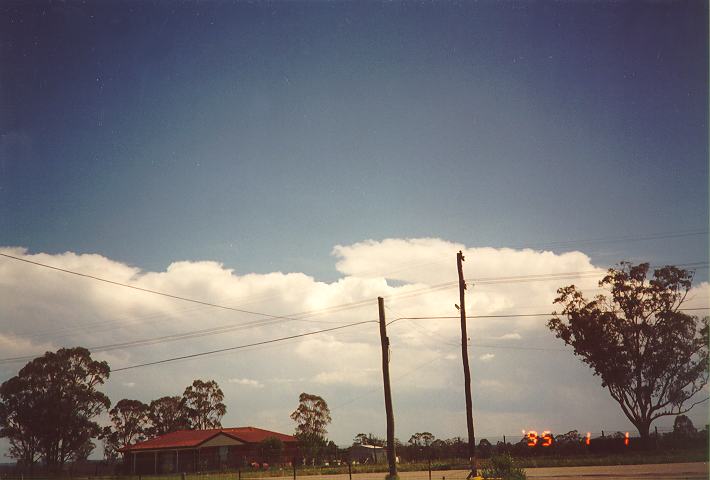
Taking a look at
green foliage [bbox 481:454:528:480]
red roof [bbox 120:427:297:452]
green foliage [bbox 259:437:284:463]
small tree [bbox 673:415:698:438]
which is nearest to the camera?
green foliage [bbox 481:454:528:480]

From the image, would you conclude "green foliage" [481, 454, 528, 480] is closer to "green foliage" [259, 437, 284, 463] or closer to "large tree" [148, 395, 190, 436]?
"green foliage" [259, 437, 284, 463]

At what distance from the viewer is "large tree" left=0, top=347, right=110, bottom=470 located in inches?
2859

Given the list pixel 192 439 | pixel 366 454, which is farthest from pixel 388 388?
pixel 366 454

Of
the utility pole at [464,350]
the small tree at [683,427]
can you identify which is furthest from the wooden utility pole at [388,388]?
the small tree at [683,427]

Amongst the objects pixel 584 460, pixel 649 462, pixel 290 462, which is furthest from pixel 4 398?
pixel 649 462

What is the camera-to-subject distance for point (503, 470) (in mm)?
23766

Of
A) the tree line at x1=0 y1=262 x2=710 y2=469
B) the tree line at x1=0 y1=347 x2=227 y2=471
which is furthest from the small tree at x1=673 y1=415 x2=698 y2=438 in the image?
the tree line at x1=0 y1=347 x2=227 y2=471

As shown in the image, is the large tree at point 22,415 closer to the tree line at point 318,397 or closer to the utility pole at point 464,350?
the tree line at point 318,397

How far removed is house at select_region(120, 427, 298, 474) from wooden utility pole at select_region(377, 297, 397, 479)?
1530 inches

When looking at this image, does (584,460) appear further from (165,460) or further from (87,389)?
(87,389)

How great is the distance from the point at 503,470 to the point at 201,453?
51440 mm

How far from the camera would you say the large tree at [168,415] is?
314 ft

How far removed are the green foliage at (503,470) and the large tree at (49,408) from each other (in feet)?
221

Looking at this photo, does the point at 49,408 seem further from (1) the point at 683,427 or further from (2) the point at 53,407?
(1) the point at 683,427
